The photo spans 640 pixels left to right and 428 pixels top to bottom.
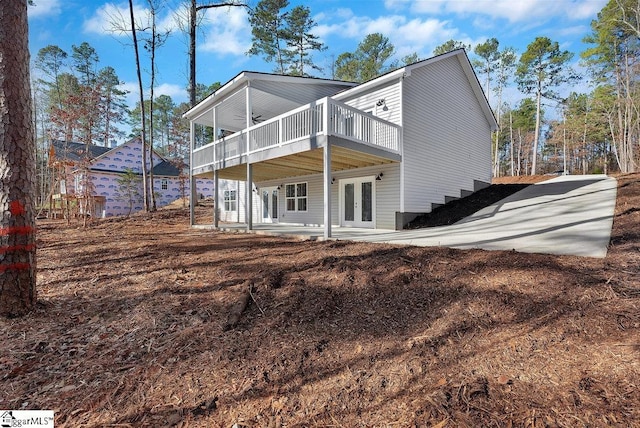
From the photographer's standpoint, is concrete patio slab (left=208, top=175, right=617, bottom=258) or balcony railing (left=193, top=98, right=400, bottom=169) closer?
concrete patio slab (left=208, top=175, right=617, bottom=258)

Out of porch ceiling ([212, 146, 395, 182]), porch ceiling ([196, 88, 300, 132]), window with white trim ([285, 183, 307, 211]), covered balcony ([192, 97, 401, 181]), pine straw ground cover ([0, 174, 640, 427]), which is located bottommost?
pine straw ground cover ([0, 174, 640, 427])

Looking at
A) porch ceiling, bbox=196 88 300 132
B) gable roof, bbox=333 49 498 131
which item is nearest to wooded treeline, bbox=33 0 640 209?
porch ceiling, bbox=196 88 300 132

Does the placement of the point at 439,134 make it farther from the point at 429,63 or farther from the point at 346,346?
the point at 346,346

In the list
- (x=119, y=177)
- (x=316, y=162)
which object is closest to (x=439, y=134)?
(x=316, y=162)

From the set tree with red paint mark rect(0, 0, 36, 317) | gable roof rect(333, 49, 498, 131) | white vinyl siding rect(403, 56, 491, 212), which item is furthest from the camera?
white vinyl siding rect(403, 56, 491, 212)

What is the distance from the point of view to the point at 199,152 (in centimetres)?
1330

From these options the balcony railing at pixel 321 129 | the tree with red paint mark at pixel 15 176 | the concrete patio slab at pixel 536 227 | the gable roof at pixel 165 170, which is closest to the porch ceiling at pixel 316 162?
the balcony railing at pixel 321 129

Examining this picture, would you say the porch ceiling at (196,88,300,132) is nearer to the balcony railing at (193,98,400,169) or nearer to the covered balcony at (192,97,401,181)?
the covered balcony at (192,97,401,181)

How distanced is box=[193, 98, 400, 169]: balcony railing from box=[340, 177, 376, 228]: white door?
73.4 inches

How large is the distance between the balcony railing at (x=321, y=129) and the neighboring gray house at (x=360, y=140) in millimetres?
32

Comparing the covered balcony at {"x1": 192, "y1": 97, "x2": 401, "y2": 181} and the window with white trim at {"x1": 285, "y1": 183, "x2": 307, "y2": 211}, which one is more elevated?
the covered balcony at {"x1": 192, "y1": 97, "x2": 401, "y2": 181}

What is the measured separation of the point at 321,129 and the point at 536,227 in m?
5.80

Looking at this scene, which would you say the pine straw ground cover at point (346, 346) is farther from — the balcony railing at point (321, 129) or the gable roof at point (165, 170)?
the gable roof at point (165, 170)

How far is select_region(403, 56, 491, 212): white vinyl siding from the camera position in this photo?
10.2 meters
